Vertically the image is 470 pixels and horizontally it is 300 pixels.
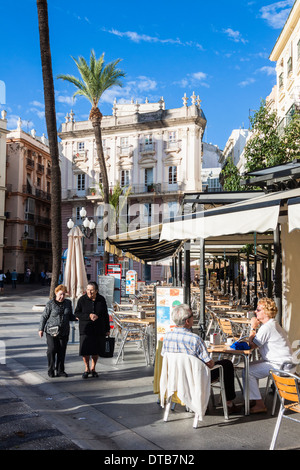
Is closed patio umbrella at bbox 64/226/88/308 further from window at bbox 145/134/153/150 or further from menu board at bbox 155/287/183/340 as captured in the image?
window at bbox 145/134/153/150

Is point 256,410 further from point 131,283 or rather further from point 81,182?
point 81,182

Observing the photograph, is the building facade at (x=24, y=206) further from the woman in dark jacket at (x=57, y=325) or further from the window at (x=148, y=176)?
the woman in dark jacket at (x=57, y=325)

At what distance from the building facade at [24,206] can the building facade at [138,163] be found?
464 centimetres

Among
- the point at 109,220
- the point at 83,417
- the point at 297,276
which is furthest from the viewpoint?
the point at 109,220

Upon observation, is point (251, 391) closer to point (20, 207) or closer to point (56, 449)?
point (56, 449)

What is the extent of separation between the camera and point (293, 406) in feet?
14.2

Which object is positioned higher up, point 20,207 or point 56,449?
point 20,207

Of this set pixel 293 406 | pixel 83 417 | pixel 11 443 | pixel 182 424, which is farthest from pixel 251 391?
pixel 11 443

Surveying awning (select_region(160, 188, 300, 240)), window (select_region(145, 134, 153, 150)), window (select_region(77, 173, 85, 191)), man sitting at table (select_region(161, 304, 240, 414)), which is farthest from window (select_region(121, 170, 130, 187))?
man sitting at table (select_region(161, 304, 240, 414))

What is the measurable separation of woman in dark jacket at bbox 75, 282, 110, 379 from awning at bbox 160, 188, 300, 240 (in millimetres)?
2040

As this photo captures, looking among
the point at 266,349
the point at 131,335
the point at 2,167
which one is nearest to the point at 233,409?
the point at 266,349

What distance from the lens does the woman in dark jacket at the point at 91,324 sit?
7.59 metres

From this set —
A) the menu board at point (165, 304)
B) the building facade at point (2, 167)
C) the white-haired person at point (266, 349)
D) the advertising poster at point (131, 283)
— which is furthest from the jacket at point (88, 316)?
the building facade at point (2, 167)

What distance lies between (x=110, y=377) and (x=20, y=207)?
144 ft
